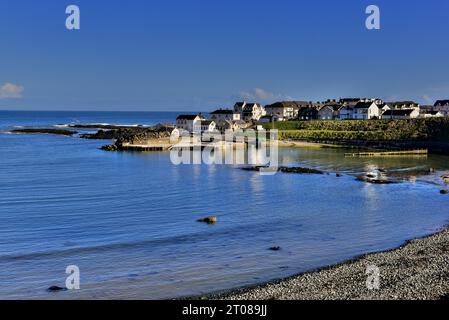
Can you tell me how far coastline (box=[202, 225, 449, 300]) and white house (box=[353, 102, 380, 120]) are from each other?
10610cm

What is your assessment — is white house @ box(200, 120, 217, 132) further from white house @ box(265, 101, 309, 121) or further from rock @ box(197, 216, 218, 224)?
rock @ box(197, 216, 218, 224)

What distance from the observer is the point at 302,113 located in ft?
463

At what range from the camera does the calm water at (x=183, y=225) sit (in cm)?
2283

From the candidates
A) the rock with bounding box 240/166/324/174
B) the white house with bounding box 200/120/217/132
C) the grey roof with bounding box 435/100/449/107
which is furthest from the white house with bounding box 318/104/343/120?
the rock with bounding box 240/166/324/174

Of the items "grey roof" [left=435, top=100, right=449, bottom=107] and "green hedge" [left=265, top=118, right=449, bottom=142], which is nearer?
"green hedge" [left=265, top=118, right=449, bottom=142]

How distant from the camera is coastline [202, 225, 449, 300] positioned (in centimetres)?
1898

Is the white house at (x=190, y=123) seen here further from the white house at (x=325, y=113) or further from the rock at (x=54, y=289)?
the rock at (x=54, y=289)

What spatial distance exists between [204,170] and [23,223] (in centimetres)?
3239

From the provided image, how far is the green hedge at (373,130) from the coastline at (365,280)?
78.4 m

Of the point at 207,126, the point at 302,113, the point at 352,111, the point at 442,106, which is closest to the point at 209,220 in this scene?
the point at 207,126

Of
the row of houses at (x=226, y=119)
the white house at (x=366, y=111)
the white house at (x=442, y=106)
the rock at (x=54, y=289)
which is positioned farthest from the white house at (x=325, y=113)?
Answer: the rock at (x=54, y=289)

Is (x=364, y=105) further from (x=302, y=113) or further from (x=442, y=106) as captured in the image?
(x=442, y=106)
